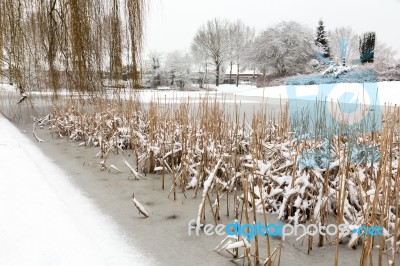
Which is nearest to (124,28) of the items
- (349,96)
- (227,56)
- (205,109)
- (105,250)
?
(205,109)

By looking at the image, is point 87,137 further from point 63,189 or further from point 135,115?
point 63,189

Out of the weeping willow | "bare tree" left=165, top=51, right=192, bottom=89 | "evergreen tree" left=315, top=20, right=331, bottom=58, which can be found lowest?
the weeping willow

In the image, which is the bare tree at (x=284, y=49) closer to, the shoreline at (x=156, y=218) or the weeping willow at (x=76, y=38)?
the shoreline at (x=156, y=218)

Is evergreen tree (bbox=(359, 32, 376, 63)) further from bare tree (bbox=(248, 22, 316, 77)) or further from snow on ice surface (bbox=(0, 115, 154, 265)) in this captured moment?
snow on ice surface (bbox=(0, 115, 154, 265))

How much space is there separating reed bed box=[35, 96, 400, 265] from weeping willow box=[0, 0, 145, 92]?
36cm

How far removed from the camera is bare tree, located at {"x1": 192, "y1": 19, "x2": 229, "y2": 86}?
26031 millimetres

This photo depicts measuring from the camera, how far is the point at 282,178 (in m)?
2.21

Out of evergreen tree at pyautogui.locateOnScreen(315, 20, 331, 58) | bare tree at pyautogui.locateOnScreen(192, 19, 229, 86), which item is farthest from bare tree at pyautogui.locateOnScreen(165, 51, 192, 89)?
evergreen tree at pyautogui.locateOnScreen(315, 20, 331, 58)

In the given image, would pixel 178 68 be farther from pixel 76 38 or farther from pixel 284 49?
pixel 76 38

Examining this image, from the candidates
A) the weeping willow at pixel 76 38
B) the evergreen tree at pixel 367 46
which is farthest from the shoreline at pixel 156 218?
the evergreen tree at pixel 367 46

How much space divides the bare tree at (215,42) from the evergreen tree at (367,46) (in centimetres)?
1062

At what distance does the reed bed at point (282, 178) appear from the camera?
1608 mm

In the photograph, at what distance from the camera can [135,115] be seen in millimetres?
4789

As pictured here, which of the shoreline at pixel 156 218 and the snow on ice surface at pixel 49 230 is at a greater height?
the snow on ice surface at pixel 49 230
